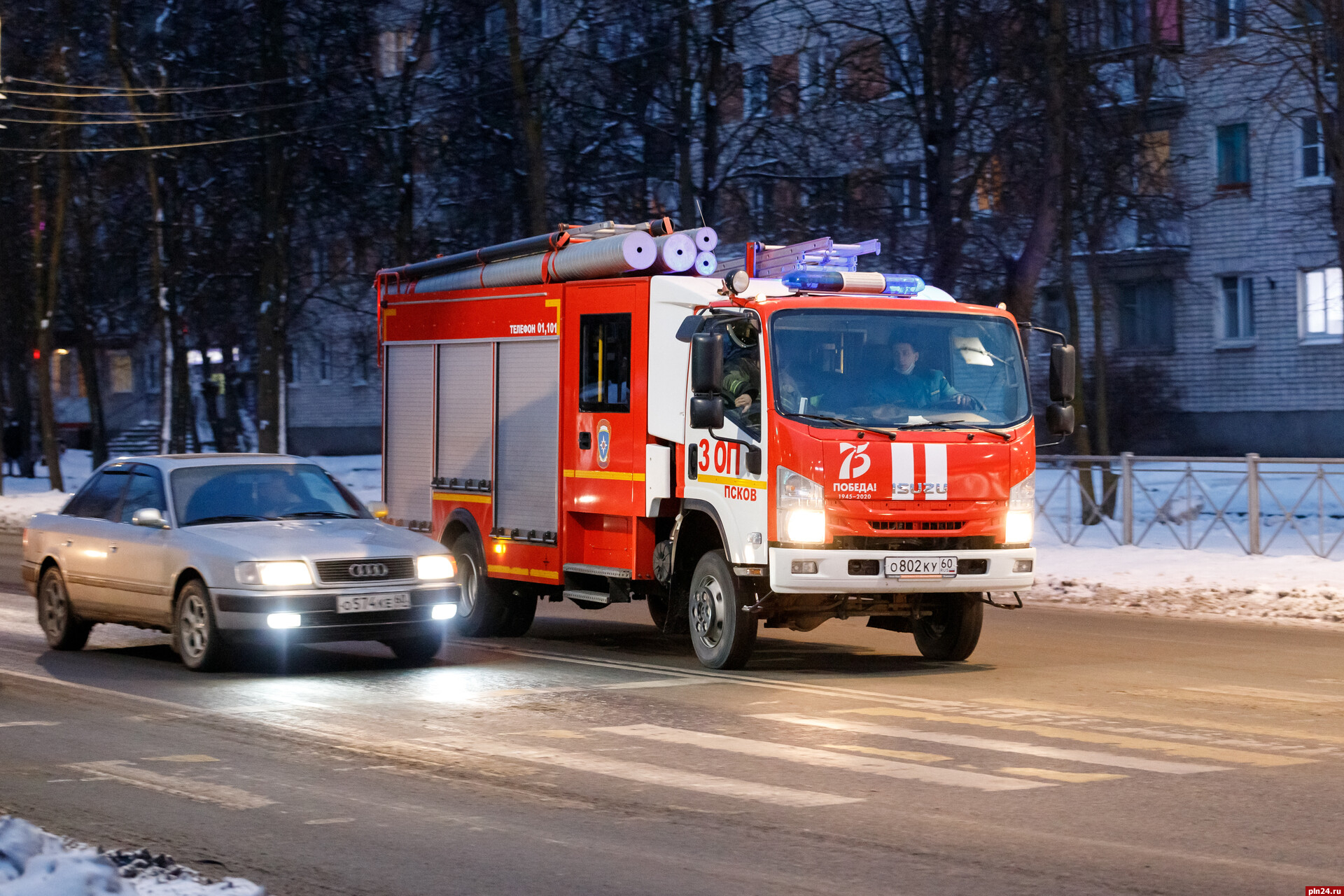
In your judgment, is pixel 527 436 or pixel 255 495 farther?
pixel 527 436

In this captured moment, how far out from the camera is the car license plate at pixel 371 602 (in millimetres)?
11953

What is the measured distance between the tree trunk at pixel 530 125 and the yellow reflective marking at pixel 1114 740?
18.3m

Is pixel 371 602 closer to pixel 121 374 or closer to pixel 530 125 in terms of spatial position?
pixel 530 125

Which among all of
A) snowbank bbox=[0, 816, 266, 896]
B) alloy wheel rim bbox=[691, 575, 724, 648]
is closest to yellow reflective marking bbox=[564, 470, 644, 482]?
alloy wheel rim bbox=[691, 575, 724, 648]

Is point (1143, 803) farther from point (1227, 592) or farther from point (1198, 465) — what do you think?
point (1198, 465)

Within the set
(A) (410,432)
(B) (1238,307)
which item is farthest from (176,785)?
(B) (1238,307)

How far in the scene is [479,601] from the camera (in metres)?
14.9

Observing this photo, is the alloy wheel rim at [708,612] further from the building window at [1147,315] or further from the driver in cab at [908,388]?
the building window at [1147,315]

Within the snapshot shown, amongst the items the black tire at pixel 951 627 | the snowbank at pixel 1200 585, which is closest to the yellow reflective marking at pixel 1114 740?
the black tire at pixel 951 627

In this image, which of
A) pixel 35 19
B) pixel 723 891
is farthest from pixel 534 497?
pixel 35 19

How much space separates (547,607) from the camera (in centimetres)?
1812

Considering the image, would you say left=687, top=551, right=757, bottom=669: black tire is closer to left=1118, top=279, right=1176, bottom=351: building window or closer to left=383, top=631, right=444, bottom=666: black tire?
left=383, top=631, right=444, bottom=666: black tire

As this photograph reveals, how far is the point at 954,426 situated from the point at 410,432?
600cm

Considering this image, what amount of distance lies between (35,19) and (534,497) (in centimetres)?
3042
